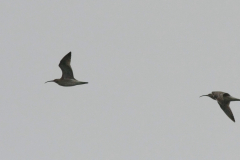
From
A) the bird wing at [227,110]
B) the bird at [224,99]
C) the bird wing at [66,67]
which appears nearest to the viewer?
the bird at [224,99]

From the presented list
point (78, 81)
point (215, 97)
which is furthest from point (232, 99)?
point (78, 81)

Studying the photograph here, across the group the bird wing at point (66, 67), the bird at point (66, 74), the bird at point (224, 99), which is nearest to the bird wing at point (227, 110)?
the bird at point (224, 99)

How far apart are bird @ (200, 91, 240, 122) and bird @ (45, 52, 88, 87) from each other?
8.69 metres

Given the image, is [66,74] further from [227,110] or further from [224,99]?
[227,110]

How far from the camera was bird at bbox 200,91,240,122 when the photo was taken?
39.9 m

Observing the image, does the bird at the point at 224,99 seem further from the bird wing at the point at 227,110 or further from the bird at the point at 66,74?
the bird at the point at 66,74

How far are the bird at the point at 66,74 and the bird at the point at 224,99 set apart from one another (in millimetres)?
8693

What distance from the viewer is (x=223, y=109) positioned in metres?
41.0

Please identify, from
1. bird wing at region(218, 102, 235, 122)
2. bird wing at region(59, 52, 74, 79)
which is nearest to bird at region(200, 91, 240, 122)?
bird wing at region(218, 102, 235, 122)

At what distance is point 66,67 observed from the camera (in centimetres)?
4078

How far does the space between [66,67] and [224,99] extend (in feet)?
34.0

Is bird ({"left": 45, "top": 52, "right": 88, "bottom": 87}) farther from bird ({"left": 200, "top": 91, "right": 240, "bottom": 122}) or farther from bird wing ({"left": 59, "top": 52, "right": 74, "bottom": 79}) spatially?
bird ({"left": 200, "top": 91, "right": 240, "bottom": 122})

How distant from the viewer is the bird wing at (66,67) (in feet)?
133

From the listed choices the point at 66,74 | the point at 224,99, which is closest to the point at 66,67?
the point at 66,74
